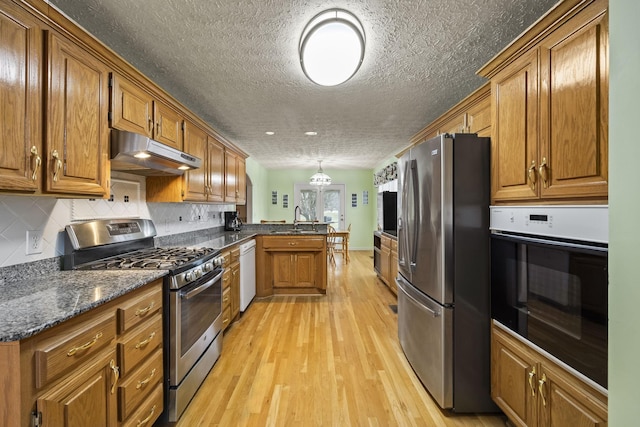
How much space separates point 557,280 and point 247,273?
3.09 metres

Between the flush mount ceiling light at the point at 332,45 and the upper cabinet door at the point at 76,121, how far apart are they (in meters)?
1.20

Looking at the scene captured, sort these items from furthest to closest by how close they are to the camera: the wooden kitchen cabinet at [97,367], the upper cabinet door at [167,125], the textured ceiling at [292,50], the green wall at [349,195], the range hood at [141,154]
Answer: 1. the green wall at [349,195]
2. the upper cabinet door at [167,125]
3. the range hood at [141,154]
4. the textured ceiling at [292,50]
5. the wooden kitchen cabinet at [97,367]

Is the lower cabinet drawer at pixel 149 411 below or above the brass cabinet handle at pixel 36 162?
below

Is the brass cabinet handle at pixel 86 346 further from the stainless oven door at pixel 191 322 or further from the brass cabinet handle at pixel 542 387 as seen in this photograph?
the brass cabinet handle at pixel 542 387

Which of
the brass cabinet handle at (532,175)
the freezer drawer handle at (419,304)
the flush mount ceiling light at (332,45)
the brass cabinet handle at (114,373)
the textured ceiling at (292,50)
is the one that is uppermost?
the textured ceiling at (292,50)

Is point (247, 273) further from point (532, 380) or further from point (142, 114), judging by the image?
point (532, 380)

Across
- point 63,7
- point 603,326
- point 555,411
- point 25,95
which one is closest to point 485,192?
point 603,326

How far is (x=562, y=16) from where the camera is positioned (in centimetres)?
121

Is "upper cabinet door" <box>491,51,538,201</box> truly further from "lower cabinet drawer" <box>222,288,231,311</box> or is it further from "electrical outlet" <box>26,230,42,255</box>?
"electrical outlet" <box>26,230,42,255</box>

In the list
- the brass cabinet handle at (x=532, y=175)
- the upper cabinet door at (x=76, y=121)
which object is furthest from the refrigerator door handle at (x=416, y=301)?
the upper cabinet door at (x=76, y=121)

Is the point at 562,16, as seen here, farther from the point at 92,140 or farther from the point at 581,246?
the point at 92,140

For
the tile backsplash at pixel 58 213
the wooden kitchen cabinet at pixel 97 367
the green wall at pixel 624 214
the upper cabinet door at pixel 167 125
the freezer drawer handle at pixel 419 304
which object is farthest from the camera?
the upper cabinet door at pixel 167 125

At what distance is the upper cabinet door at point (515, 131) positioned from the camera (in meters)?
1.38

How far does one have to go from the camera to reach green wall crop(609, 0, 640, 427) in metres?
0.70
